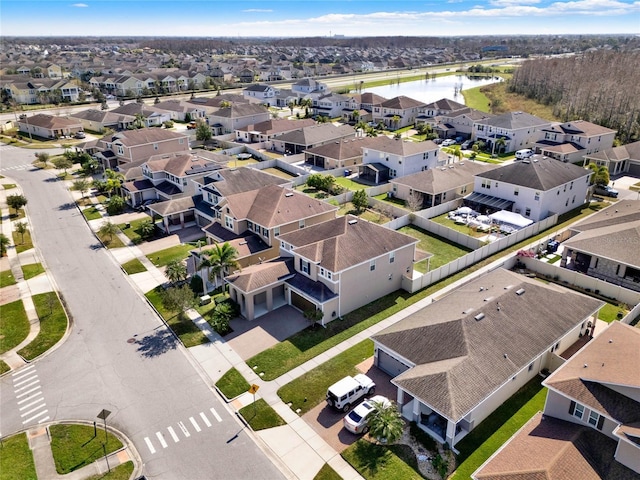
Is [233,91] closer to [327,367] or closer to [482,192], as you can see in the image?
[482,192]

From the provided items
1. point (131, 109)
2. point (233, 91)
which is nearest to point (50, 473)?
point (131, 109)

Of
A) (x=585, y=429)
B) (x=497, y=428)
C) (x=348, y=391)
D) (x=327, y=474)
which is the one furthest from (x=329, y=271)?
(x=585, y=429)

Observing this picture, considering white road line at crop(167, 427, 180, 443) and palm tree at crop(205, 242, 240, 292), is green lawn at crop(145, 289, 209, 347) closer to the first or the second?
palm tree at crop(205, 242, 240, 292)

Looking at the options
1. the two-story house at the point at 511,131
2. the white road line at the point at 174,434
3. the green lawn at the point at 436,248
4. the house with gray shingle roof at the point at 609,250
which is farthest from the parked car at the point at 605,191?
the white road line at the point at 174,434

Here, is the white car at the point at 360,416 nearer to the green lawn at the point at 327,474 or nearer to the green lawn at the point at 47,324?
the green lawn at the point at 327,474

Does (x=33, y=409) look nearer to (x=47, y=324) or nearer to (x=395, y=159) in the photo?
(x=47, y=324)

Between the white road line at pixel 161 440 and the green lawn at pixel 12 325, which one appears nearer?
the white road line at pixel 161 440
